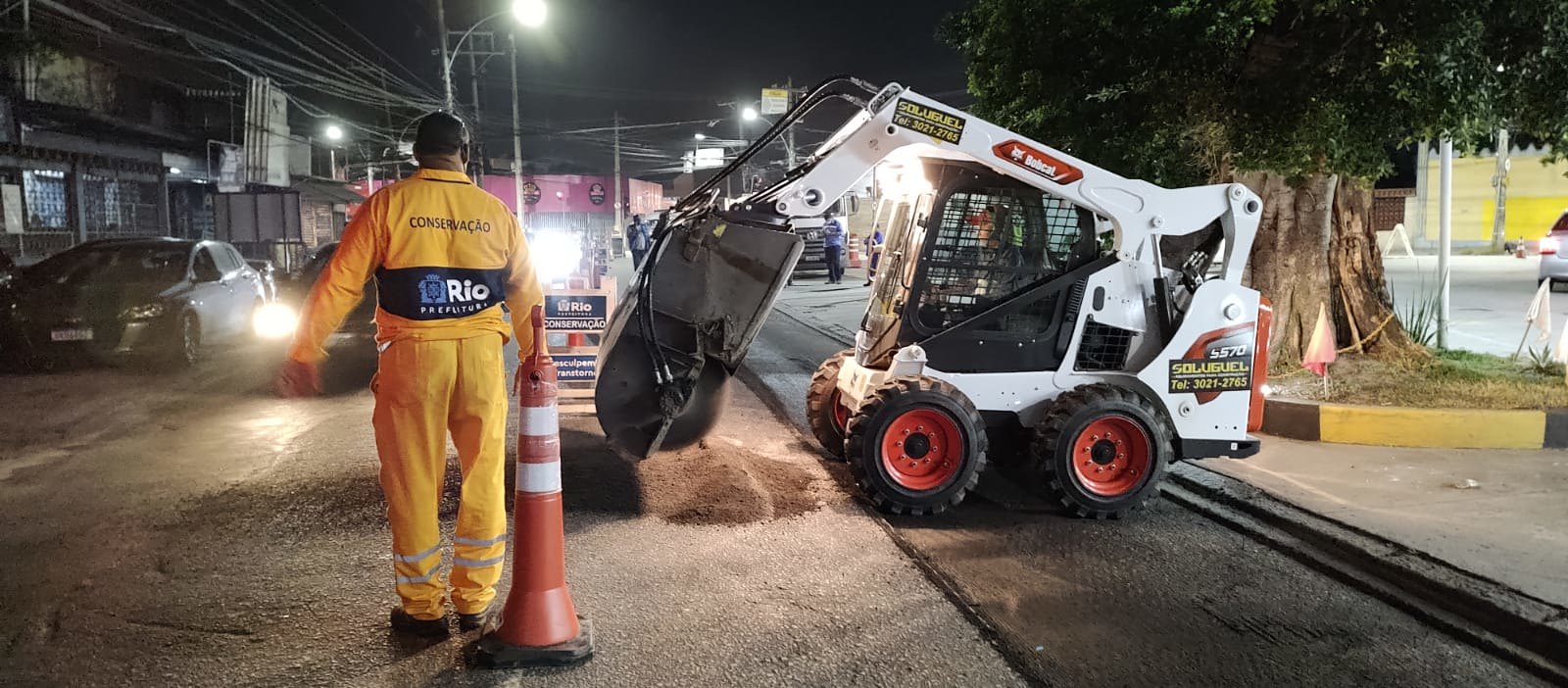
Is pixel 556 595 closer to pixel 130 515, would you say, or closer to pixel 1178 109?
pixel 130 515

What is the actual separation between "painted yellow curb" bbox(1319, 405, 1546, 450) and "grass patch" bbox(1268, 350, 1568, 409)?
9.8 inches

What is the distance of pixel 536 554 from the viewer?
3543 mm

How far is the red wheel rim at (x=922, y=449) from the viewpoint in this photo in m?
5.36

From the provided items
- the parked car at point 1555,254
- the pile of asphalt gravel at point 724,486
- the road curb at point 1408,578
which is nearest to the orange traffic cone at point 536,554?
the pile of asphalt gravel at point 724,486

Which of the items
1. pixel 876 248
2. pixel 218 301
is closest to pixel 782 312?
pixel 218 301

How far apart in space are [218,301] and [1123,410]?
10.7 m

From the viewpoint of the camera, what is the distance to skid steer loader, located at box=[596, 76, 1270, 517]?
17.4ft

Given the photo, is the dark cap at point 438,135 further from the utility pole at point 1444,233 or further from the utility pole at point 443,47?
the utility pole at point 443,47

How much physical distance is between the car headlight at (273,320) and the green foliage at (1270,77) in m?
A: 10.0

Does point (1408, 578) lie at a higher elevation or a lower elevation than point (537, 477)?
lower

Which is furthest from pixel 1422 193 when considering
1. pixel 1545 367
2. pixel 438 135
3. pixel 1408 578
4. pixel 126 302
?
pixel 438 135

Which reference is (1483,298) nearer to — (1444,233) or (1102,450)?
(1444,233)

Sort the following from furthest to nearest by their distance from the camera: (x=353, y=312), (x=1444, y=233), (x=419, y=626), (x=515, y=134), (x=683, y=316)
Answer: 1. (x=515, y=134)
2. (x=353, y=312)
3. (x=1444, y=233)
4. (x=683, y=316)
5. (x=419, y=626)

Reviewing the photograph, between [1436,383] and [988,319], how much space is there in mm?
4577
